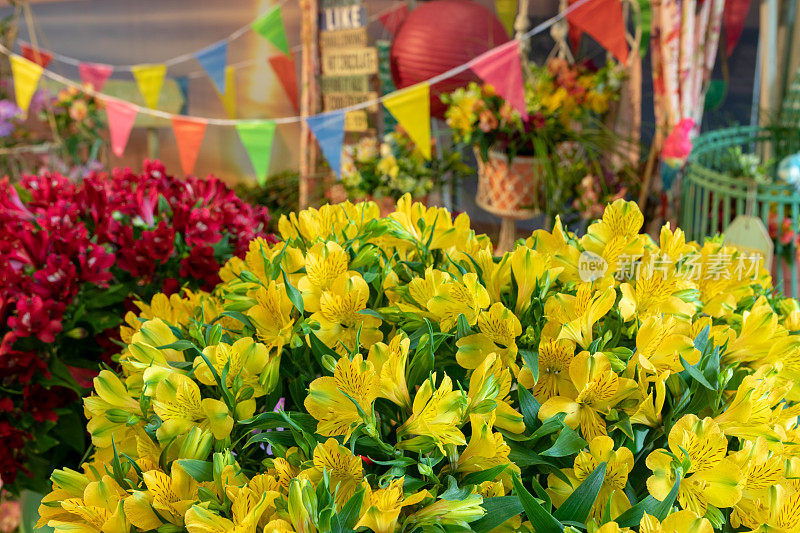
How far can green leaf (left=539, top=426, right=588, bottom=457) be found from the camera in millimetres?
377

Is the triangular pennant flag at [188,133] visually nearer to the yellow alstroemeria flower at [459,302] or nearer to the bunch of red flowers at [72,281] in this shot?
the bunch of red flowers at [72,281]

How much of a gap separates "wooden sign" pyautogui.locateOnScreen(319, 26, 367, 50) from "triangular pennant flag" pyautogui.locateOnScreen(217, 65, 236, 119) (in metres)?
1.04

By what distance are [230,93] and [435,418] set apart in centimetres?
315

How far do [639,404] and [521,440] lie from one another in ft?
0.25

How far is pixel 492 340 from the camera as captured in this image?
43 centimetres

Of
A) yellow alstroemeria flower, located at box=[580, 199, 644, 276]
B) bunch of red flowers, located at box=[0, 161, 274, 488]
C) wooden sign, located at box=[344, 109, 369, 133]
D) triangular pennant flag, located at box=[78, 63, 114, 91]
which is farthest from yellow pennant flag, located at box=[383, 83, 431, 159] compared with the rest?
triangular pennant flag, located at box=[78, 63, 114, 91]

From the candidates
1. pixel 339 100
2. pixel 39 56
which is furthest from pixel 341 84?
pixel 39 56

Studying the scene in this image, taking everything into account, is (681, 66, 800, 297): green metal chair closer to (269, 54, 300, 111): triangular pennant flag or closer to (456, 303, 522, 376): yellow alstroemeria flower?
(456, 303, 522, 376): yellow alstroemeria flower

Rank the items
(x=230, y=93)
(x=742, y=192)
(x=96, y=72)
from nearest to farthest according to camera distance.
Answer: (x=742, y=192) → (x=96, y=72) → (x=230, y=93)

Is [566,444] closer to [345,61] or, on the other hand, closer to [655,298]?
[655,298]

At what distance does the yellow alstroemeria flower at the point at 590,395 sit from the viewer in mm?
399

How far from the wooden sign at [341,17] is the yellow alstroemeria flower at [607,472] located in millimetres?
2072

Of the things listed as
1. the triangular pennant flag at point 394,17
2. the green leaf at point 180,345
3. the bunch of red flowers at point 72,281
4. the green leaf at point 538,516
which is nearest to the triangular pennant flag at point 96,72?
the triangular pennant flag at point 394,17

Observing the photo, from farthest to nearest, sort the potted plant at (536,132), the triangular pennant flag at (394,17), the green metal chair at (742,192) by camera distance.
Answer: the triangular pennant flag at (394,17) → the potted plant at (536,132) → the green metal chair at (742,192)
